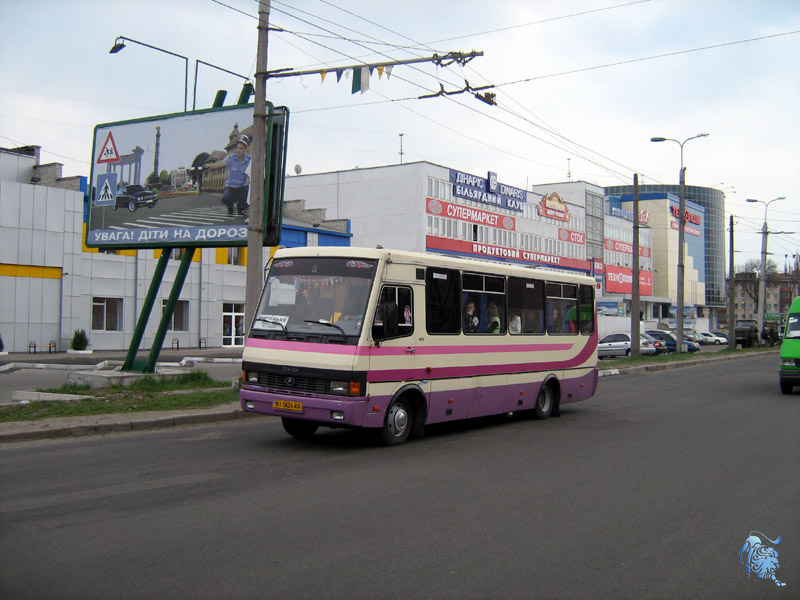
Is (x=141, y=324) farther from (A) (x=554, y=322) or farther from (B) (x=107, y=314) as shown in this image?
(B) (x=107, y=314)

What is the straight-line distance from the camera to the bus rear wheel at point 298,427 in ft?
36.9

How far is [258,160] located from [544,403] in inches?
309

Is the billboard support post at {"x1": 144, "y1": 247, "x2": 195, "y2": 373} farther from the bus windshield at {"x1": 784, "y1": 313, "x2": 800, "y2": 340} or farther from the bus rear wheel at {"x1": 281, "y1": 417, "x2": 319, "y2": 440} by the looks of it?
the bus windshield at {"x1": 784, "y1": 313, "x2": 800, "y2": 340}

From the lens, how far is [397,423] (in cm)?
1084

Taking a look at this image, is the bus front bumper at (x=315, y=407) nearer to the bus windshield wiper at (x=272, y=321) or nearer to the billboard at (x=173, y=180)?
the bus windshield wiper at (x=272, y=321)

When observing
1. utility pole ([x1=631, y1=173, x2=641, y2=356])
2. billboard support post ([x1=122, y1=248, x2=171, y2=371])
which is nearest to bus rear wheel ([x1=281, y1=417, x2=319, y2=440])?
billboard support post ([x1=122, y1=248, x2=171, y2=371])

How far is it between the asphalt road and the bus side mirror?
1620 mm

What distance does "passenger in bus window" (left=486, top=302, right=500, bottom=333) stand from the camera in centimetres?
1295

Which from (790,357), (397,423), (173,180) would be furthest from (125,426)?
(790,357)

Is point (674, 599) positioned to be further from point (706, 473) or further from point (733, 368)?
point (733, 368)

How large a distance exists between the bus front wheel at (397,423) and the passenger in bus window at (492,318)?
2.56 metres

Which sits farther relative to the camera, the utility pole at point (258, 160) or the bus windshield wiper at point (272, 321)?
the utility pole at point (258, 160)

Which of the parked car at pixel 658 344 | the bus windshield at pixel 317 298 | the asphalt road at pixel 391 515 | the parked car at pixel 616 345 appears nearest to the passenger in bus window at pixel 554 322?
the asphalt road at pixel 391 515
